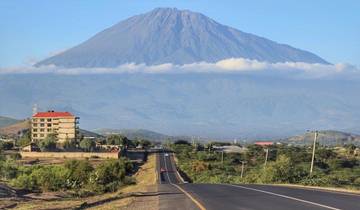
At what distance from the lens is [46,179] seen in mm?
69312

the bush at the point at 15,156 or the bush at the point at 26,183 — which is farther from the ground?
the bush at the point at 15,156

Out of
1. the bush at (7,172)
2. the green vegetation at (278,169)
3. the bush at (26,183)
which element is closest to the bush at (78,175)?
the bush at (26,183)

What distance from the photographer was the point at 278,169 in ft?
208

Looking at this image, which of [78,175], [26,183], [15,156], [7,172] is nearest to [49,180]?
[26,183]

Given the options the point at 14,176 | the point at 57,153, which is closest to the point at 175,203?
the point at 14,176

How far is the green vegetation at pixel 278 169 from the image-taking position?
6123 centimetres

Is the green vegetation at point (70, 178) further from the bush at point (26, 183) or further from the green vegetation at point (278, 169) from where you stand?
the green vegetation at point (278, 169)

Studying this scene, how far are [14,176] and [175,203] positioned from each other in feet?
189

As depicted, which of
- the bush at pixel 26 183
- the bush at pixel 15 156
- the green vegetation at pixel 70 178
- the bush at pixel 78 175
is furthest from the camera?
the bush at pixel 15 156

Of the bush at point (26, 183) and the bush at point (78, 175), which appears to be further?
the bush at point (78, 175)

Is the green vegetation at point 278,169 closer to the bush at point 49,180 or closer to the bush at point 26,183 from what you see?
the bush at point 49,180

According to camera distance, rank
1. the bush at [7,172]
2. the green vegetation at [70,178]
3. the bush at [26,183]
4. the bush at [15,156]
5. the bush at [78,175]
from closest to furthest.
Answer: the green vegetation at [70,178], the bush at [26,183], the bush at [78,175], the bush at [7,172], the bush at [15,156]

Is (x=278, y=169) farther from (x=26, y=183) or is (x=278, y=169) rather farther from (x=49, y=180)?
(x=26, y=183)

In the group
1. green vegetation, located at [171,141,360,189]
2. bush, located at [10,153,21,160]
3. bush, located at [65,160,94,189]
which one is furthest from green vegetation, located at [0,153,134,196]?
bush, located at [10,153,21,160]
